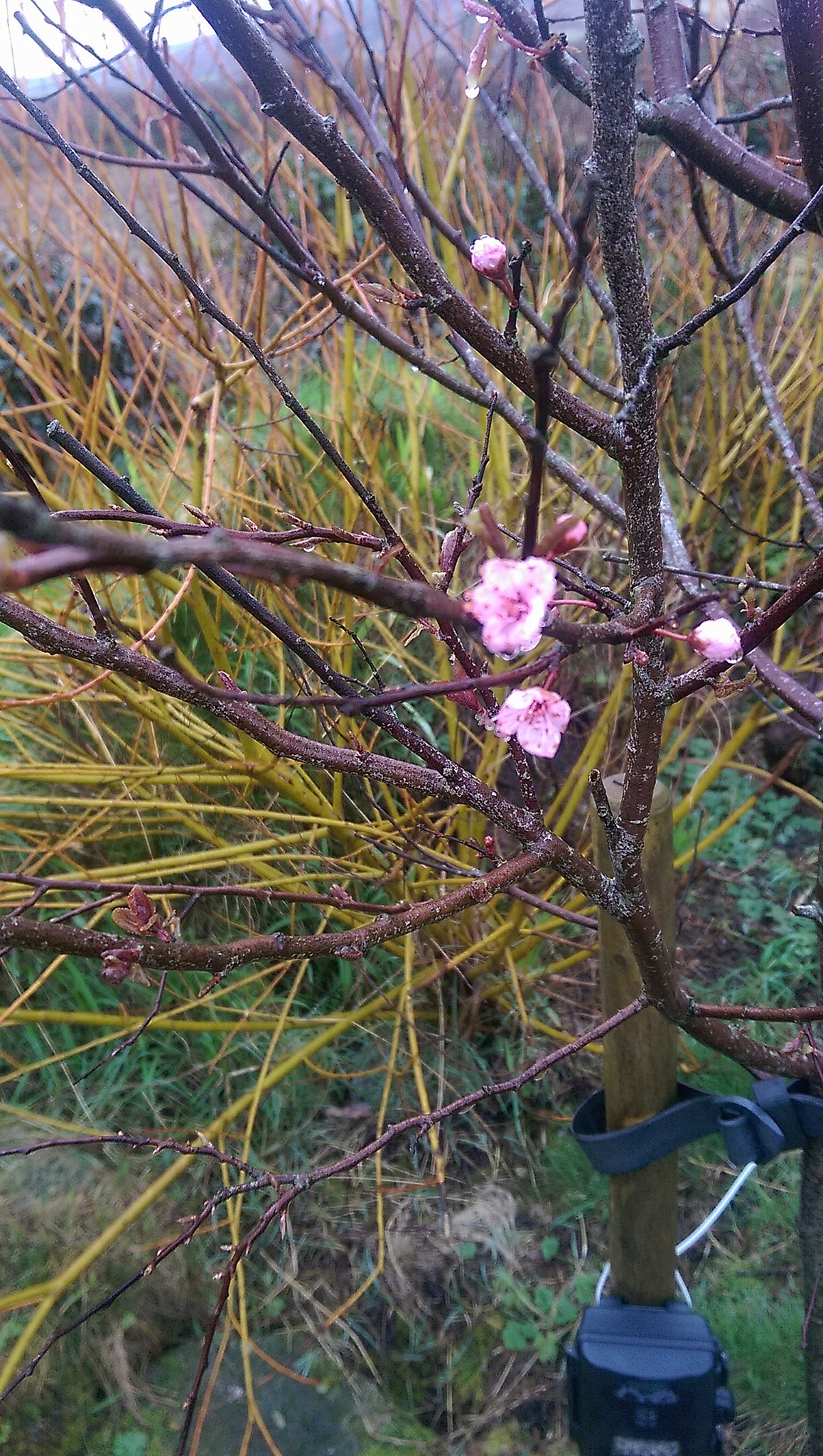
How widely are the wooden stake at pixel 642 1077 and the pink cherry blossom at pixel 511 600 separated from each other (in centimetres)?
68

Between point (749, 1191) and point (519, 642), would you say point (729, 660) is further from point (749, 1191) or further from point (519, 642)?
point (749, 1191)

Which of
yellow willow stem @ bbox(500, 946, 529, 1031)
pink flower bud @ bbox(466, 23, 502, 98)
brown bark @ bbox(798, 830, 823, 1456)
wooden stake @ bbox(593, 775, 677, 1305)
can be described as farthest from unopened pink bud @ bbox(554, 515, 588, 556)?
yellow willow stem @ bbox(500, 946, 529, 1031)

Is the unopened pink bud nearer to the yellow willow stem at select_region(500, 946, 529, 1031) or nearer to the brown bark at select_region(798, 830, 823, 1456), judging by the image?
the brown bark at select_region(798, 830, 823, 1456)

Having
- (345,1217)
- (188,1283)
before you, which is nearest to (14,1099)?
(188,1283)

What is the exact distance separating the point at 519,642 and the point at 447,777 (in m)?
0.34

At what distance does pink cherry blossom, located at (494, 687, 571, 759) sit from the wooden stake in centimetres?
53

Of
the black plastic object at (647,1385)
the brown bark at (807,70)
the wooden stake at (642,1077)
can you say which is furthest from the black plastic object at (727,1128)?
the brown bark at (807,70)

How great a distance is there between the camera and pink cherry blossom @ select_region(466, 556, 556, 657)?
1.14 ft

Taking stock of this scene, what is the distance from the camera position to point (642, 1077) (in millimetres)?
1150

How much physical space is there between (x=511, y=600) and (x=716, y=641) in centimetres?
17

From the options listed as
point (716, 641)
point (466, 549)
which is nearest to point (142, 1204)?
point (466, 549)

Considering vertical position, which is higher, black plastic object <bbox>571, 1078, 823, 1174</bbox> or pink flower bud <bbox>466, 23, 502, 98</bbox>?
pink flower bud <bbox>466, 23, 502, 98</bbox>

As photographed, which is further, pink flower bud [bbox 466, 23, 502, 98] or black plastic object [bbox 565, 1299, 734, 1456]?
black plastic object [bbox 565, 1299, 734, 1456]

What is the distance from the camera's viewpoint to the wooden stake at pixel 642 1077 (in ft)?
3.49
